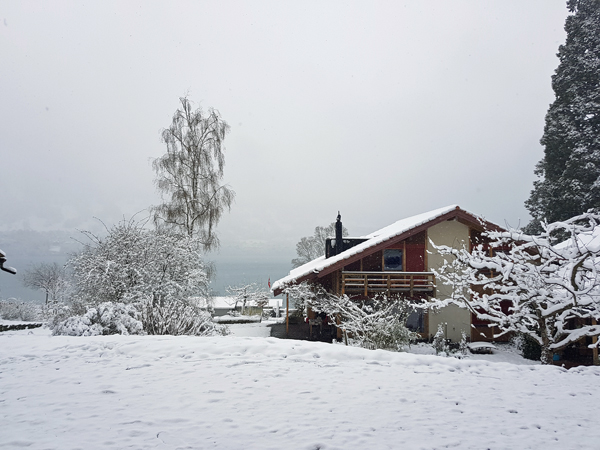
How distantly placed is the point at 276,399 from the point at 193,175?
56.5 ft

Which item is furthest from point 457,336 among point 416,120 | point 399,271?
point 416,120

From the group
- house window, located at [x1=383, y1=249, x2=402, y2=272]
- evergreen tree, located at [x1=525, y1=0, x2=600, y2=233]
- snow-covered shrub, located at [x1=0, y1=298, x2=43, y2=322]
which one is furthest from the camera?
snow-covered shrub, located at [x1=0, y1=298, x2=43, y2=322]

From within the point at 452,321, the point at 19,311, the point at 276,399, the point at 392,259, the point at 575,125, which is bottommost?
the point at 19,311

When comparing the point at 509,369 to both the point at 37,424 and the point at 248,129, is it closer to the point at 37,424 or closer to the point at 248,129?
the point at 37,424

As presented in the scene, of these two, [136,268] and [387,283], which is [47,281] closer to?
[136,268]

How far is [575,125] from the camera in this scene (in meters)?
22.5

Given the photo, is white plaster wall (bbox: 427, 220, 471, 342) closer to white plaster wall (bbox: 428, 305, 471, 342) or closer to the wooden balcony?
white plaster wall (bbox: 428, 305, 471, 342)

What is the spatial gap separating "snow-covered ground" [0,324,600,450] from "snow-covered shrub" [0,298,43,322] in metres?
26.2

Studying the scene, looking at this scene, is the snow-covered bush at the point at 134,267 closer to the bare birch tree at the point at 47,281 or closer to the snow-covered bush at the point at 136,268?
the snow-covered bush at the point at 136,268

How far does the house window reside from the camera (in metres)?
17.7

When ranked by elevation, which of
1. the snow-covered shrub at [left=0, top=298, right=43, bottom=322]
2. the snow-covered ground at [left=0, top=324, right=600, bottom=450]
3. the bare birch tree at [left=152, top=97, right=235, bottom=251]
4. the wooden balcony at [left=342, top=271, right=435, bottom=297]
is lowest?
the snow-covered shrub at [left=0, top=298, right=43, bottom=322]

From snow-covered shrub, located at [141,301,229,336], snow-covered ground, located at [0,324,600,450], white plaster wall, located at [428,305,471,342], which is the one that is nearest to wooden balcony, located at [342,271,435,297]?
white plaster wall, located at [428,305,471,342]

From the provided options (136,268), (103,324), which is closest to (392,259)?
(136,268)

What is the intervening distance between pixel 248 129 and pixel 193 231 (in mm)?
130078
